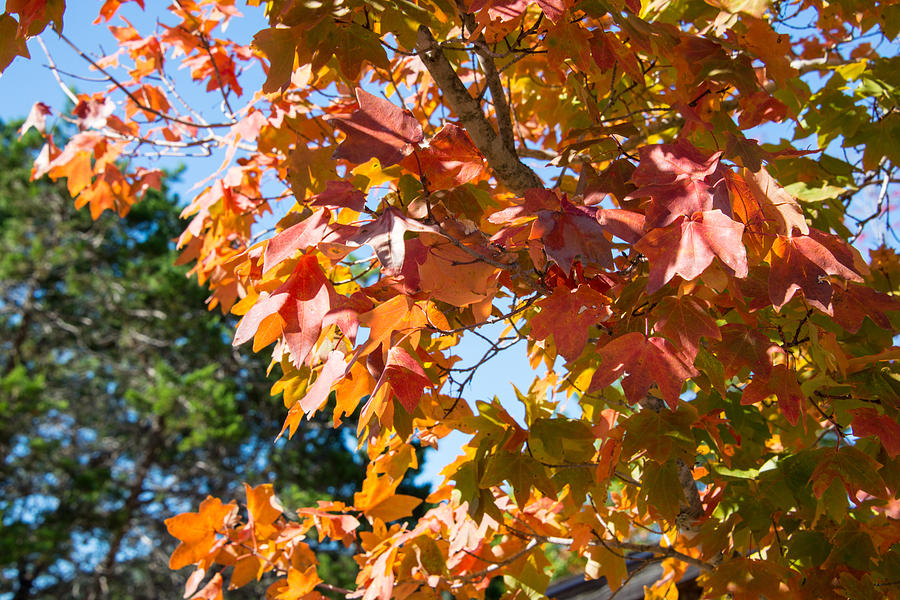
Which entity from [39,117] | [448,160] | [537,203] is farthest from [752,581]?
[39,117]

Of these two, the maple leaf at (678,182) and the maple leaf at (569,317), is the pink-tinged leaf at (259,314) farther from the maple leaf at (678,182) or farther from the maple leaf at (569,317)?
the maple leaf at (678,182)

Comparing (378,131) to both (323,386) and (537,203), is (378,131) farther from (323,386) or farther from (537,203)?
(323,386)

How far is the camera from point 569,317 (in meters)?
1.12

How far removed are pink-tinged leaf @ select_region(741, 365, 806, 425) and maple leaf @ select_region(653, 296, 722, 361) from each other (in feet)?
0.75

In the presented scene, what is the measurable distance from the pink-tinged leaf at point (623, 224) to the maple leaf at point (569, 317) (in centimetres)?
15

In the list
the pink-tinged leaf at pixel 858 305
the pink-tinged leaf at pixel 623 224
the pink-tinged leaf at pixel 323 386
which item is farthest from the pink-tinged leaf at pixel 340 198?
the pink-tinged leaf at pixel 858 305

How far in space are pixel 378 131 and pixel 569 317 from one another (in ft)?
1.45

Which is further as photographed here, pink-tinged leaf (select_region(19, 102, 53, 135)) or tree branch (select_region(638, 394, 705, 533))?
pink-tinged leaf (select_region(19, 102, 53, 135))

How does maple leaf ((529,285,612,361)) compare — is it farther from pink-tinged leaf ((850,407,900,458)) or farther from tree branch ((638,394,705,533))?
tree branch ((638,394,705,533))

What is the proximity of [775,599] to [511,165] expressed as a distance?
1153mm

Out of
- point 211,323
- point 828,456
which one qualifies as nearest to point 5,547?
point 211,323

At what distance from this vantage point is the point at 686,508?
5.90 feet

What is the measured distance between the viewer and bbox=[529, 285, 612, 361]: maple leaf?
111cm

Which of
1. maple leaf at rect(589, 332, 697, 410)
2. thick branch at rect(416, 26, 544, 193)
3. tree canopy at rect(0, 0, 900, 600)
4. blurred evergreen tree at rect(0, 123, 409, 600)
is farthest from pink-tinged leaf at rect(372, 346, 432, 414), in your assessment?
blurred evergreen tree at rect(0, 123, 409, 600)
